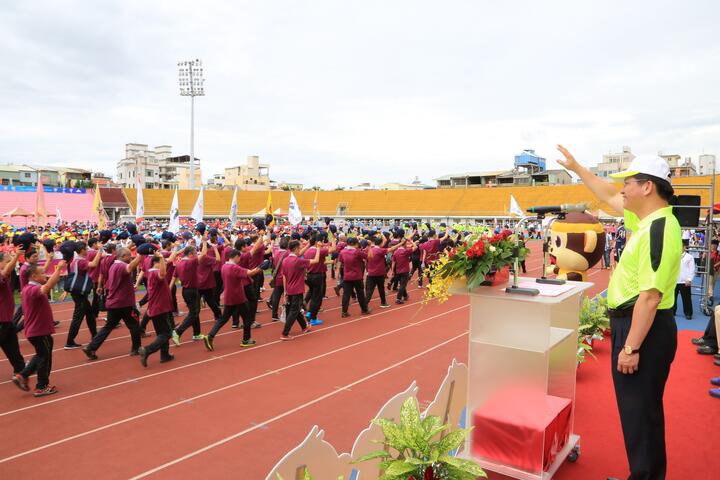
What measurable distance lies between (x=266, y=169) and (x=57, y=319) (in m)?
85.6

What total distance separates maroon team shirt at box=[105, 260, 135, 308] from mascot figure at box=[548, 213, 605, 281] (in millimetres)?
7186

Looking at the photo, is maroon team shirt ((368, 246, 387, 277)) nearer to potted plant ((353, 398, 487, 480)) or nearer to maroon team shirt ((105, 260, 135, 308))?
maroon team shirt ((105, 260, 135, 308))

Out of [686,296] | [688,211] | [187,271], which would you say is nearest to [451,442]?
[187,271]

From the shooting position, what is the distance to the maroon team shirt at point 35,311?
5891mm

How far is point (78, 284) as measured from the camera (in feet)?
26.5

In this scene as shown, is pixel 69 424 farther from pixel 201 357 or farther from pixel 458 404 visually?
pixel 458 404

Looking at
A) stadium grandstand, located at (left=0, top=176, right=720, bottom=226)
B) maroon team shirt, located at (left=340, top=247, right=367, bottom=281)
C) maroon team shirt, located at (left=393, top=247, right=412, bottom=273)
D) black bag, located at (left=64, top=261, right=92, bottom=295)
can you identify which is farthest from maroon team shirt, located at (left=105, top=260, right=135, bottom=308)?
stadium grandstand, located at (left=0, top=176, right=720, bottom=226)

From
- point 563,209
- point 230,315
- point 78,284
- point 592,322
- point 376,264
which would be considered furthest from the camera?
point 376,264

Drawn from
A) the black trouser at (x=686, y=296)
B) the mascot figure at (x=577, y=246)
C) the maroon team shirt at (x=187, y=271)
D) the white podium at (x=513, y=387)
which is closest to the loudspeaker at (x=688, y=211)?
the black trouser at (x=686, y=296)

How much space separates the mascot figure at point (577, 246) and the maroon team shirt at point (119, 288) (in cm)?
719

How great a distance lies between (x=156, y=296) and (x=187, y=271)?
49.9 inches

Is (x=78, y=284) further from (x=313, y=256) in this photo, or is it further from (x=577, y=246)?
(x=577, y=246)

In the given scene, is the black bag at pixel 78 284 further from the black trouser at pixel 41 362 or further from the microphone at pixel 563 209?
the microphone at pixel 563 209

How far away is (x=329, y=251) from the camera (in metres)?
10.6
